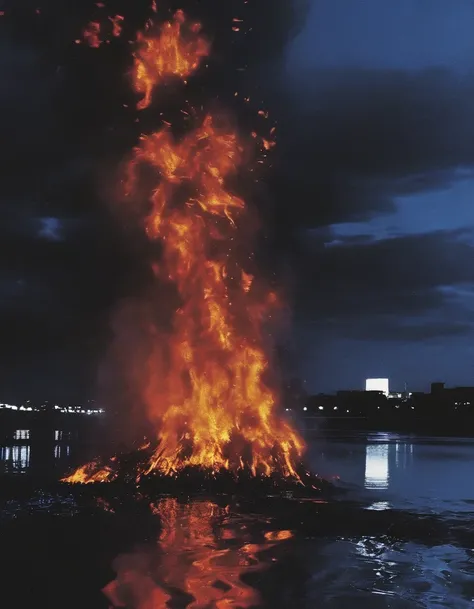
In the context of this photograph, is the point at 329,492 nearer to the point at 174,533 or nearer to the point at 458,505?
the point at 458,505

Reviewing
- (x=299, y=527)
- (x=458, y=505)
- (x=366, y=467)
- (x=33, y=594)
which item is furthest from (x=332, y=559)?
(x=366, y=467)

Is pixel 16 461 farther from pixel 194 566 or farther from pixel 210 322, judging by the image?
pixel 194 566

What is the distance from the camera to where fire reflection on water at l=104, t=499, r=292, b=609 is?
1352 centimetres

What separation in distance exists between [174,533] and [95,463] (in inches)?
532

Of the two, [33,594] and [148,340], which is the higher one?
[148,340]

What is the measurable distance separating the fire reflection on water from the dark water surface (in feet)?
0.09

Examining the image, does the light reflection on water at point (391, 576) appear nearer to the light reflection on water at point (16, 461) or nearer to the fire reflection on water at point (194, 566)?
the fire reflection on water at point (194, 566)

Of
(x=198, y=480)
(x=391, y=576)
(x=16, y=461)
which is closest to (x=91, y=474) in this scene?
(x=198, y=480)

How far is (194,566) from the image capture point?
Answer: 1636 centimetres

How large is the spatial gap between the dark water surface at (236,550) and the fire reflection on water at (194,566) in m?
0.03

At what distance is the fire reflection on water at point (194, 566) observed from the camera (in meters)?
13.5

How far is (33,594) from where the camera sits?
547 inches

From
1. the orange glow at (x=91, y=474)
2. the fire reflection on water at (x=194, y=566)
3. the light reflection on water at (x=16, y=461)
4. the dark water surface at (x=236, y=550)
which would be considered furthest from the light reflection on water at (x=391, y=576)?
the light reflection on water at (x=16, y=461)

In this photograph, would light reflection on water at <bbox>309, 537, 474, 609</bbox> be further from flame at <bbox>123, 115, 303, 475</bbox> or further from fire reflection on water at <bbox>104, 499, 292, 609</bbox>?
flame at <bbox>123, 115, 303, 475</bbox>
